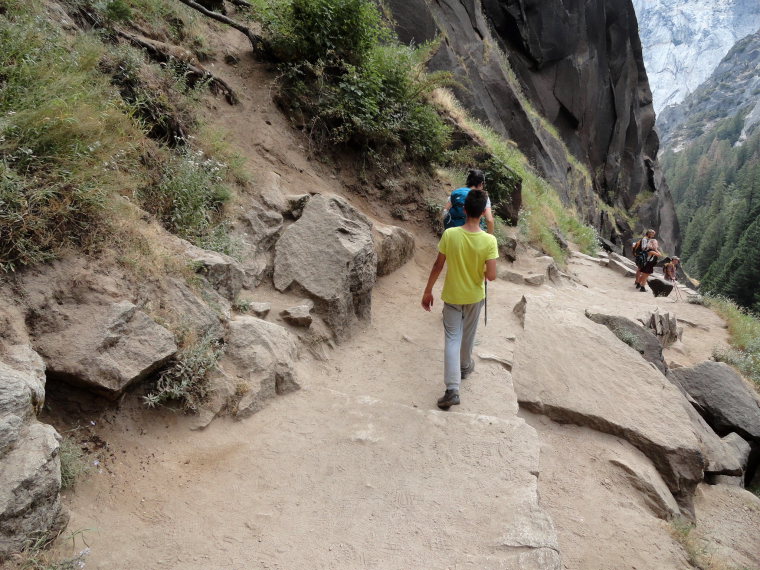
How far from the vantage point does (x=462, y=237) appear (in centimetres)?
406

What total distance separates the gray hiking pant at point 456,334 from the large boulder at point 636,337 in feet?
11.2

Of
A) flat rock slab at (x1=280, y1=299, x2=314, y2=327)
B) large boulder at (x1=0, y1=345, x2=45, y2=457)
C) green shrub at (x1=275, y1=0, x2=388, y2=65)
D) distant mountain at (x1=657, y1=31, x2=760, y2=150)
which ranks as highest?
distant mountain at (x1=657, y1=31, x2=760, y2=150)

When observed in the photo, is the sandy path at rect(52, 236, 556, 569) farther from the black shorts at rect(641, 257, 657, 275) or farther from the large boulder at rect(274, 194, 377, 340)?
the black shorts at rect(641, 257, 657, 275)

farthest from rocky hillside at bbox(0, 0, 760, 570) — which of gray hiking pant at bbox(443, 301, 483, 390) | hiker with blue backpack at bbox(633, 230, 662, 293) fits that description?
hiker with blue backpack at bbox(633, 230, 662, 293)

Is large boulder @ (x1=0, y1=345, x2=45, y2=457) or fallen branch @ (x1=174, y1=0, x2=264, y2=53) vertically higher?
fallen branch @ (x1=174, y1=0, x2=264, y2=53)

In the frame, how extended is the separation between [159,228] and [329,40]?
510 centimetres

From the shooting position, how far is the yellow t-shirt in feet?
13.2

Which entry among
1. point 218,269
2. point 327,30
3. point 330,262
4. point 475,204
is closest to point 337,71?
point 327,30

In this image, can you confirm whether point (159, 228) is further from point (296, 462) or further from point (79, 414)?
point (296, 462)

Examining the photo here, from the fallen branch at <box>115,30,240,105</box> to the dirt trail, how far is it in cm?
341

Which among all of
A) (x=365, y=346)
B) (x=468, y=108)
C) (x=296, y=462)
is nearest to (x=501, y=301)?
(x=365, y=346)

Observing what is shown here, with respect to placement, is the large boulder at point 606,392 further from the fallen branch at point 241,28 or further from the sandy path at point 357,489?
the fallen branch at point 241,28

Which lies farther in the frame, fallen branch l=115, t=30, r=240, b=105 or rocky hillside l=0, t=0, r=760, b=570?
fallen branch l=115, t=30, r=240, b=105

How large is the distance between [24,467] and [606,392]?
196 inches
